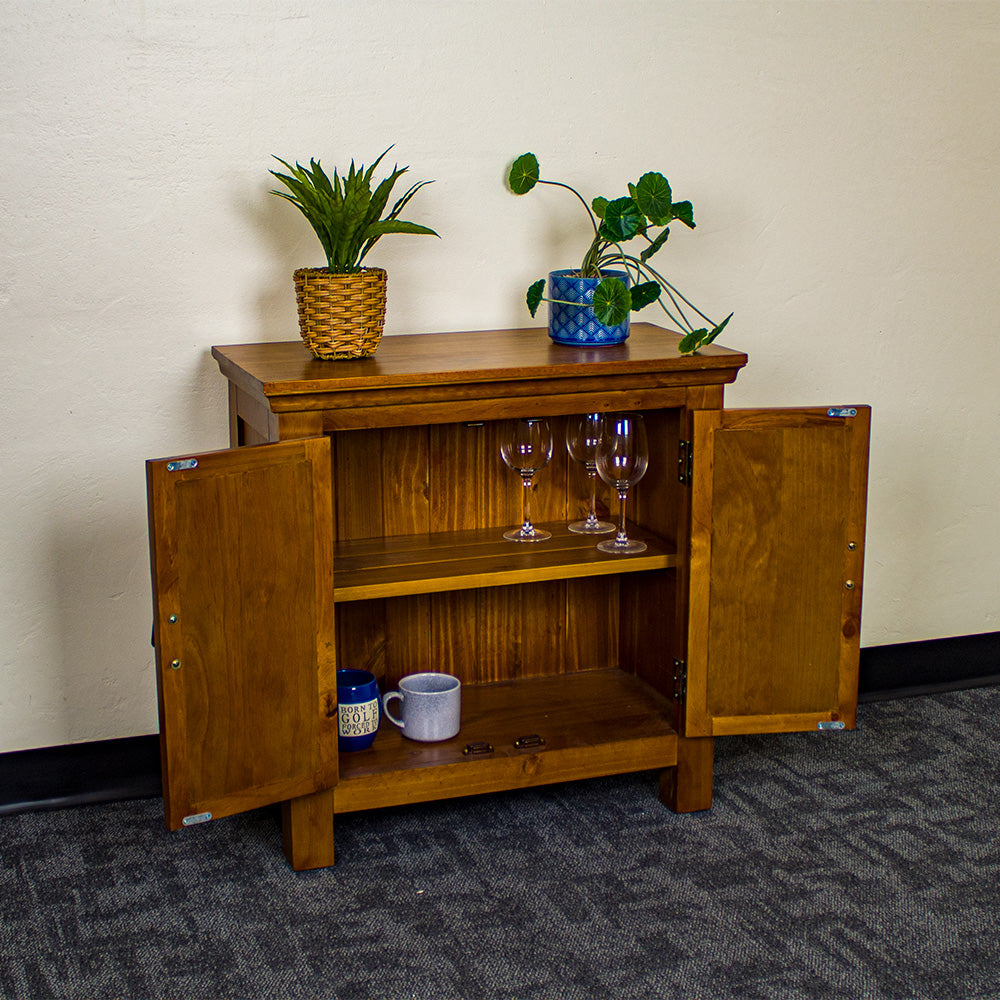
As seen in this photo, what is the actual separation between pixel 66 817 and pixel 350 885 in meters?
0.65

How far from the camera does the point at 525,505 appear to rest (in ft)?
8.23

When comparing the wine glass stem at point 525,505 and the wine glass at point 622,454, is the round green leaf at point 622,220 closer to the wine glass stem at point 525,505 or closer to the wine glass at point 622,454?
the wine glass at point 622,454

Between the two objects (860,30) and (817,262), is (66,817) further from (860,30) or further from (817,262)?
(860,30)

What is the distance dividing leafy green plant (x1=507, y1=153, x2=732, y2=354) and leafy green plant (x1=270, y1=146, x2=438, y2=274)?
33 centimetres

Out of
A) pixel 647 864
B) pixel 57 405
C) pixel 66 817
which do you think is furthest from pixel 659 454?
pixel 66 817

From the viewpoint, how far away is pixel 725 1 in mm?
2545

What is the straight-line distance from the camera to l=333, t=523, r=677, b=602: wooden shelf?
2178 mm

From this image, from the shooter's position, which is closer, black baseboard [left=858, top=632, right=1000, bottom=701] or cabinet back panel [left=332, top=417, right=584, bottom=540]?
cabinet back panel [left=332, top=417, right=584, bottom=540]

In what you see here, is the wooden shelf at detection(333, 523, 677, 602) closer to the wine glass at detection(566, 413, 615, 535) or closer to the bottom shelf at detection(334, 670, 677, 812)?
the wine glass at detection(566, 413, 615, 535)

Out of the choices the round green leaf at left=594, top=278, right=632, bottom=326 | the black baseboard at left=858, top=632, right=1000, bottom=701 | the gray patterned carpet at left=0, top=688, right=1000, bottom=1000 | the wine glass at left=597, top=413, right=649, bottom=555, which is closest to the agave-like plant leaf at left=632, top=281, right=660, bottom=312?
the round green leaf at left=594, top=278, right=632, bottom=326

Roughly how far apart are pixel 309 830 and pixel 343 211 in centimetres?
111

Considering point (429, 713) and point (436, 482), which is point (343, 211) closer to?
point (436, 482)

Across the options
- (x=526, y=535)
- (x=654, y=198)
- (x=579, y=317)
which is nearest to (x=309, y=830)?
(x=526, y=535)

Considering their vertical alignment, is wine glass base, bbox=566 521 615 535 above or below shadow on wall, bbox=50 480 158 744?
above
